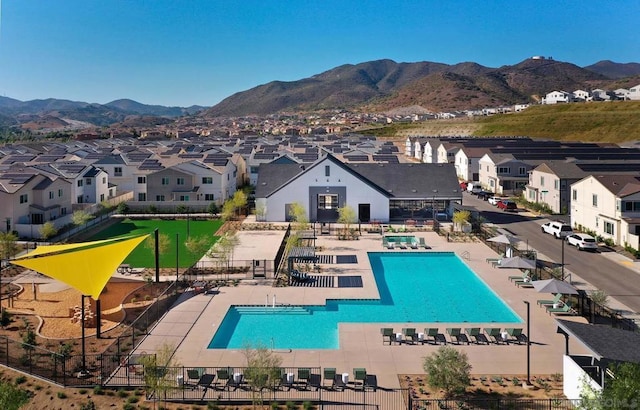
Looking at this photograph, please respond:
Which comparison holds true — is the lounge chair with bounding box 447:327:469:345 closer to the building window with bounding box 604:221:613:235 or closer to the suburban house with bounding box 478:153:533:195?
the building window with bounding box 604:221:613:235

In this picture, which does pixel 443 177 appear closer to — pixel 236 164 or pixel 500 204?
pixel 500 204

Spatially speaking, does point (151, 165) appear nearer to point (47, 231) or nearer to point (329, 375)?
point (47, 231)

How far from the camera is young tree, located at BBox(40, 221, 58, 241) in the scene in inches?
1485

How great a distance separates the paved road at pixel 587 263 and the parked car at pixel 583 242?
1.32 ft

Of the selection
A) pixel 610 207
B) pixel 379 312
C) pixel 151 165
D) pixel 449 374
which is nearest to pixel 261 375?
pixel 449 374

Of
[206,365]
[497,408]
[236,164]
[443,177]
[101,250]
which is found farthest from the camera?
[236,164]

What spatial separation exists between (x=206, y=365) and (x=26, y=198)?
2954 centimetres

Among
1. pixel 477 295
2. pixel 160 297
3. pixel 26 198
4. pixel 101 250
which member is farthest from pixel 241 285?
pixel 26 198

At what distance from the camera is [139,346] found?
778 inches

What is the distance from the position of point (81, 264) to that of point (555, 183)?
4032 centimetres

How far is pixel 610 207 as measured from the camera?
117ft

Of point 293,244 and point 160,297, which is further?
point 293,244

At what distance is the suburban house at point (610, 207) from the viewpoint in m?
34.1

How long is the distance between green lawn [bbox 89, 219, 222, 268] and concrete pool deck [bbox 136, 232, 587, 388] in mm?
8531
